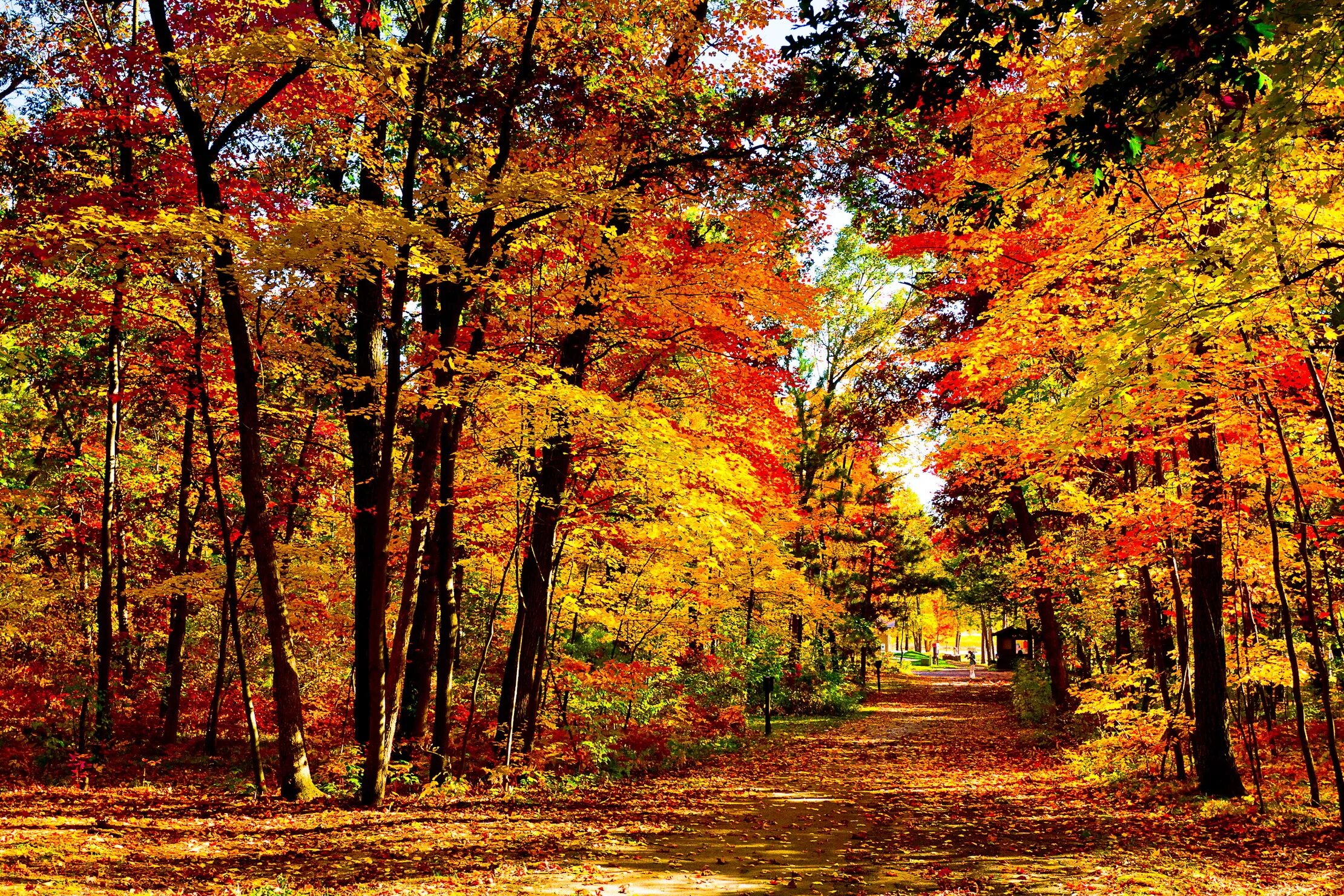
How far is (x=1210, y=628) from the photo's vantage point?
928cm

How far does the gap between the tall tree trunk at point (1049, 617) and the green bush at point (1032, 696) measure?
441 mm

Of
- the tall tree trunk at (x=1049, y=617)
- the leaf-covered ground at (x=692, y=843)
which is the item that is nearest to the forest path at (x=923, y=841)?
the leaf-covered ground at (x=692, y=843)

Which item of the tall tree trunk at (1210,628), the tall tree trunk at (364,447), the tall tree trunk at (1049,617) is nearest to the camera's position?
the tall tree trunk at (1210,628)

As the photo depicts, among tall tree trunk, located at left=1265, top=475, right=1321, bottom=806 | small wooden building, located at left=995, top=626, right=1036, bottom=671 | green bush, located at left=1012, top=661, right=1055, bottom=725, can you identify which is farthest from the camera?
small wooden building, located at left=995, top=626, right=1036, bottom=671

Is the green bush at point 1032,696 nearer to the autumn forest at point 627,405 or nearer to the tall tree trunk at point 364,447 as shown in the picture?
the autumn forest at point 627,405

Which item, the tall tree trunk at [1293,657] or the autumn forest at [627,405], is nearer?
the autumn forest at [627,405]

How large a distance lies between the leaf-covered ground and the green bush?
7.49 metres

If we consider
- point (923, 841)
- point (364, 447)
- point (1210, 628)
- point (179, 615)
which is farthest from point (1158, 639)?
point (179, 615)

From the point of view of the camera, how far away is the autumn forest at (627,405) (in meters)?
6.09

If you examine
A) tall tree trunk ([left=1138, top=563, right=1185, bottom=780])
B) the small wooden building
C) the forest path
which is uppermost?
tall tree trunk ([left=1138, top=563, right=1185, bottom=780])

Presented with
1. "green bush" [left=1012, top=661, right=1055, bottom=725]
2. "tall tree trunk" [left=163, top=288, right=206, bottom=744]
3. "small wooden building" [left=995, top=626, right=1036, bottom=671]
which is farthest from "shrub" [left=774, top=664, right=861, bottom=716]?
"small wooden building" [left=995, top=626, right=1036, bottom=671]

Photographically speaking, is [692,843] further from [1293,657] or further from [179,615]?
[179,615]

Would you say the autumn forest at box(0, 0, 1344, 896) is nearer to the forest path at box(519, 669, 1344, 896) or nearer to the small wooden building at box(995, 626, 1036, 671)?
the forest path at box(519, 669, 1344, 896)

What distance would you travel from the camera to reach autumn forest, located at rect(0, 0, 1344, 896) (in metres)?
6.09
